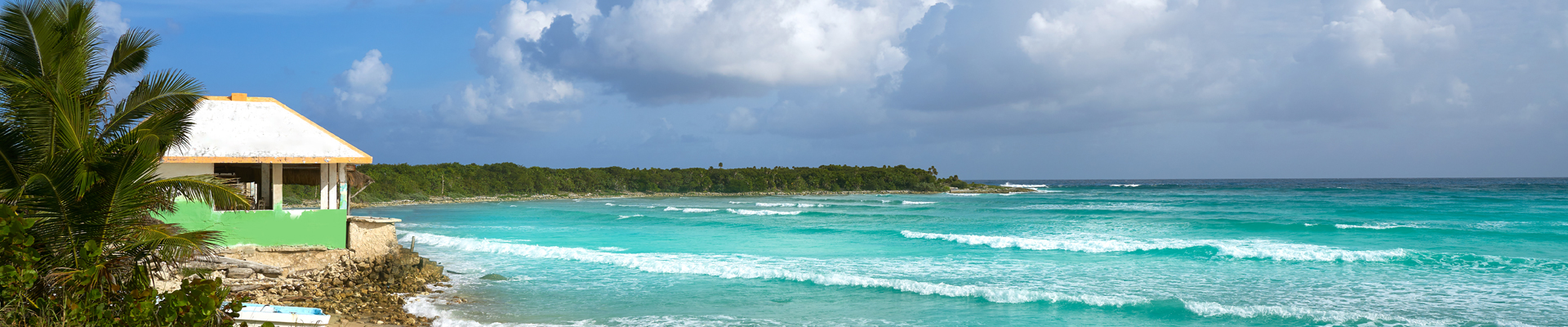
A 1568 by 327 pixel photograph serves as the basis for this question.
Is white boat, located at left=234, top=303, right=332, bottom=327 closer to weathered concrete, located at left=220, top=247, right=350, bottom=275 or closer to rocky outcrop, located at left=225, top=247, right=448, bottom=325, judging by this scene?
rocky outcrop, located at left=225, top=247, right=448, bottom=325

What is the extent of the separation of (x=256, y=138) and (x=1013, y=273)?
11.9 meters

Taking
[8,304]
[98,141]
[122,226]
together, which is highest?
[98,141]

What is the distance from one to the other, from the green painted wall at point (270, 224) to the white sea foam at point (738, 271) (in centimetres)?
543

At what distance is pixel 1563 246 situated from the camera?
695 inches

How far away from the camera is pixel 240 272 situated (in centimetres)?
985

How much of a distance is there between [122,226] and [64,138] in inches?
34.1

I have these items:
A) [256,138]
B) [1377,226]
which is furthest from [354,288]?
[1377,226]

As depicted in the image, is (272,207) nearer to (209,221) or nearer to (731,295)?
(209,221)

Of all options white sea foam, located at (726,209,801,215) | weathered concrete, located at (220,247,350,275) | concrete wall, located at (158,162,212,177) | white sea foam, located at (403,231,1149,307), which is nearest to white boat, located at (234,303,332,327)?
weathered concrete, located at (220,247,350,275)

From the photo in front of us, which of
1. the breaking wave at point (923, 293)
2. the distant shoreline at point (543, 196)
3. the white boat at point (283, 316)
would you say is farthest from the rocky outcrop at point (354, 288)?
the distant shoreline at point (543, 196)

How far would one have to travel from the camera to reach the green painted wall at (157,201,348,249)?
9.71 meters

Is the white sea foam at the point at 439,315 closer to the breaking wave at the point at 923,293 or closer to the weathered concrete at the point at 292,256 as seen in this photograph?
the breaking wave at the point at 923,293

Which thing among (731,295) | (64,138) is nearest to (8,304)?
(64,138)

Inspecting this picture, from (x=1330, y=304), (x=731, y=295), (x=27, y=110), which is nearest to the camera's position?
(x=27, y=110)
